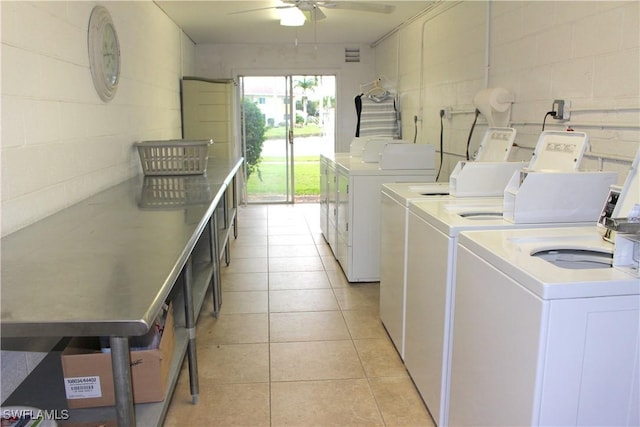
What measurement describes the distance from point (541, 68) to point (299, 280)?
2.31 meters

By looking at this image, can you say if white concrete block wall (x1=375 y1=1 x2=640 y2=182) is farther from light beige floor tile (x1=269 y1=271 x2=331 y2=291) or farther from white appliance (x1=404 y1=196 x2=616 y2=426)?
light beige floor tile (x1=269 y1=271 x2=331 y2=291)

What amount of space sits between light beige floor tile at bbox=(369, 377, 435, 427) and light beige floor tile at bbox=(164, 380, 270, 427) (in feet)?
1.73

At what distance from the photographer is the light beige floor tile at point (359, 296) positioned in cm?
353

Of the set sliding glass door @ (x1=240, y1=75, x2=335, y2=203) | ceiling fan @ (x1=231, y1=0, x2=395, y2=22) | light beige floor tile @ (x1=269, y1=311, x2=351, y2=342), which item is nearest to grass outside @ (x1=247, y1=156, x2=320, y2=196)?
sliding glass door @ (x1=240, y1=75, x2=335, y2=203)

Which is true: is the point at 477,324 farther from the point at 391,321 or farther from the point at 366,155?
the point at 366,155

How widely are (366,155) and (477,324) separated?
2894mm

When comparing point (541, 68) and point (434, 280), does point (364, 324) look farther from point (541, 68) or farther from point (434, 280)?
point (541, 68)

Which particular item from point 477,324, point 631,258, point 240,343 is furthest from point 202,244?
point 631,258

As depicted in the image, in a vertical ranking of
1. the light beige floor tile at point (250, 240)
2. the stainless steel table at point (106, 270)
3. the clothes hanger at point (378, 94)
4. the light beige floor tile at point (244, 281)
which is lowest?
the light beige floor tile at point (244, 281)

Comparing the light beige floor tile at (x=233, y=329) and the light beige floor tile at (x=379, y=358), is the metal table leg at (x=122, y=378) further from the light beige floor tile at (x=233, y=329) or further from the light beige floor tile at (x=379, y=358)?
the light beige floor tile at (x=233, y=329)

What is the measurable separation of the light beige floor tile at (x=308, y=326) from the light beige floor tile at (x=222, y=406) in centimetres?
57

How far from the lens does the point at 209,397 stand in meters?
2.40

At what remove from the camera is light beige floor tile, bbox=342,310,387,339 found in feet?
10.1

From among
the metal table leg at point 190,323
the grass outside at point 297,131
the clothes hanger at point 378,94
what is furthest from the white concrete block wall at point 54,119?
the grass outside at point 297,131
